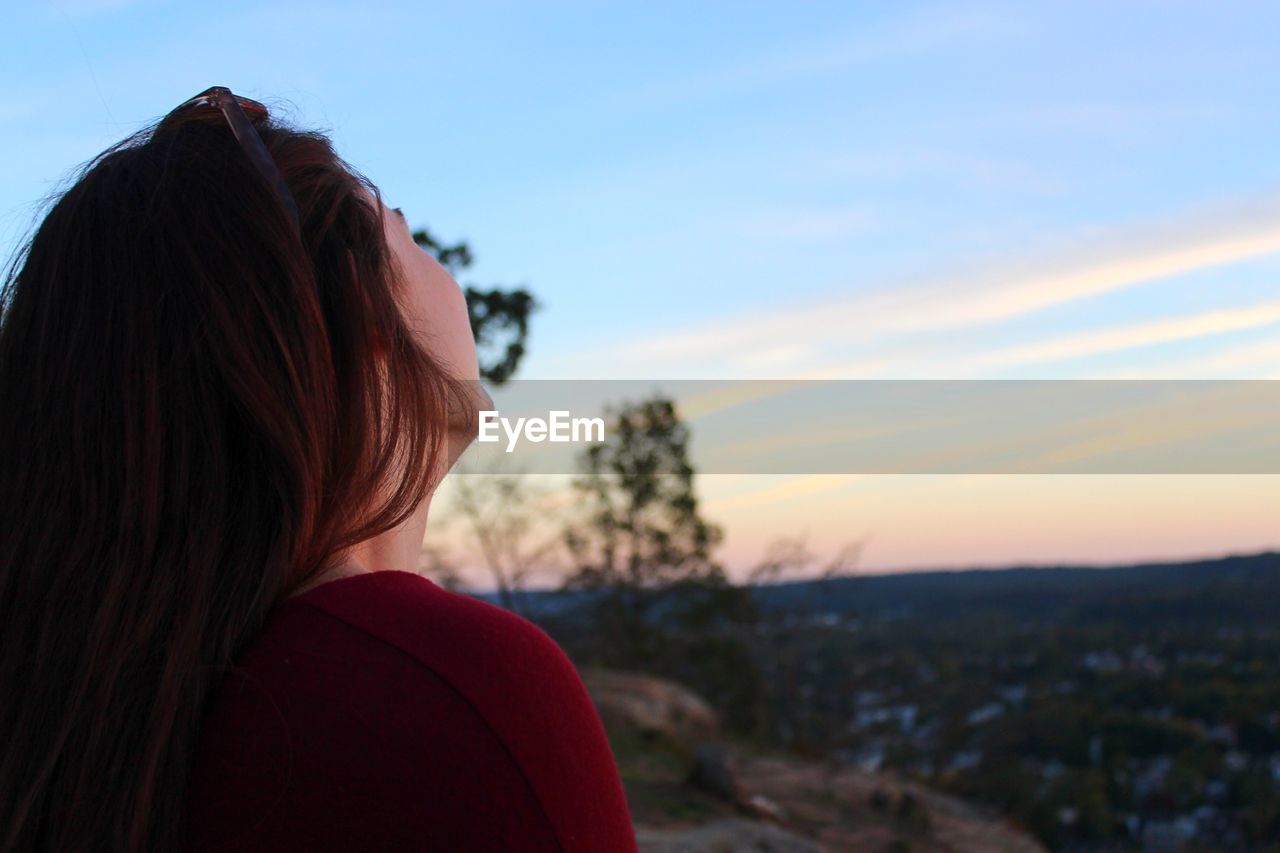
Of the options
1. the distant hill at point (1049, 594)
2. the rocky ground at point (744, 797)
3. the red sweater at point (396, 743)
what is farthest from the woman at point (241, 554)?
the distant hill at point (1049, 594)

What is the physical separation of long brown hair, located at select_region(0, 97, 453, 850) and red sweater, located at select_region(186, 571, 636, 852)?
45 mm

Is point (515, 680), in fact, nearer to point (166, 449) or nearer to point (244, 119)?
point (166, 449)

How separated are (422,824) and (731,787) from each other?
7777 millimetres

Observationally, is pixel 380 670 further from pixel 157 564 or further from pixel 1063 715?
pixel 1063 715

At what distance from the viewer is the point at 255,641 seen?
2.86ft

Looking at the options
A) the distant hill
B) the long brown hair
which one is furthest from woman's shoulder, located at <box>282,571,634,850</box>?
the distant hill

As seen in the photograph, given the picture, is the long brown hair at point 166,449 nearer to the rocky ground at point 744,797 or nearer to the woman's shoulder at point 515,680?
the woman's shoulder at point 515,680

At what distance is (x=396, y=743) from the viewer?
2.60 ft

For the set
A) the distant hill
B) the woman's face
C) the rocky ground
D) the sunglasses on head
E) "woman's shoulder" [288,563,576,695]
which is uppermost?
the sunglasses on head

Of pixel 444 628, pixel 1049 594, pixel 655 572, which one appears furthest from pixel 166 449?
pixel 1049 594

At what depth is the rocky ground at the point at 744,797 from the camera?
723 cm

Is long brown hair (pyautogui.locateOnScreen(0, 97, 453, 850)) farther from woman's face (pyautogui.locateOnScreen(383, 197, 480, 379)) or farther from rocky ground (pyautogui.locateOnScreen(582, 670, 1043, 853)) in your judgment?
rocky ground (pyautogui.locateOnScreen(582, 670, 1043, 853))

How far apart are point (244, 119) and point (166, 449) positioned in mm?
356

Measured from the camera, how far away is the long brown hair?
869 millimetres
